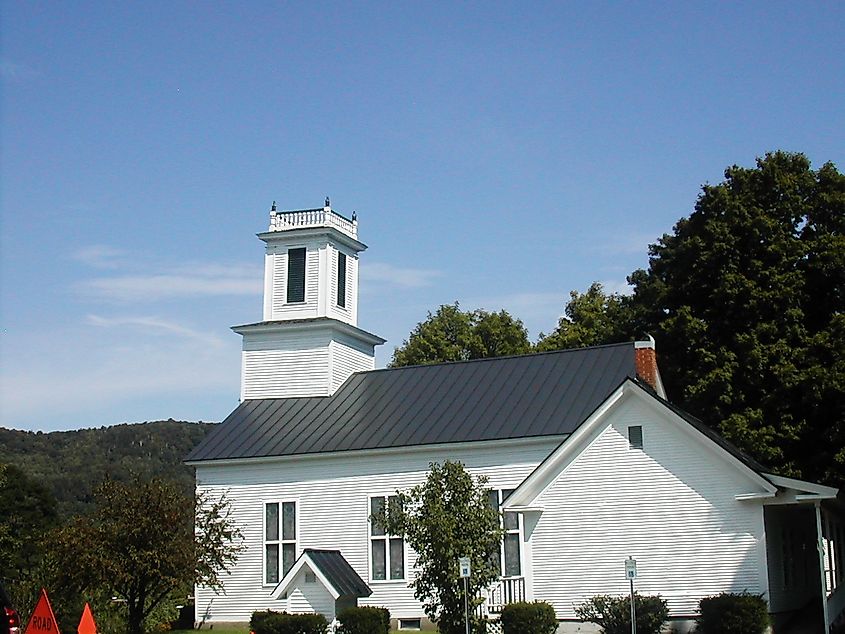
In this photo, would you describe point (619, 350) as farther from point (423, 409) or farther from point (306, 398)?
point (306, 398)

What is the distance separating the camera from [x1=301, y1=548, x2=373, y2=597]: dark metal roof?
35156 millimetres

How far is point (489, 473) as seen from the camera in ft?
119

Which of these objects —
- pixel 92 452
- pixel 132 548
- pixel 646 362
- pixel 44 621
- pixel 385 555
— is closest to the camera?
pixel 44 621

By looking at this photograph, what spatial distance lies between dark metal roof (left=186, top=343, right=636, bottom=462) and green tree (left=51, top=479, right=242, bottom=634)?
30.5 ft

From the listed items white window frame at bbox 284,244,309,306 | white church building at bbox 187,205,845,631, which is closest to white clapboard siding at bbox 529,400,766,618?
white church building at bbox 187,205,845,631

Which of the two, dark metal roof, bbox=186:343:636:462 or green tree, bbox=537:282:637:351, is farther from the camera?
green tree, bbox=537:282:637:351

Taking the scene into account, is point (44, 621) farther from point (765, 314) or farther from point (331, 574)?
point (765, 314)

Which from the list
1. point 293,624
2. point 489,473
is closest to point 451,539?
point 293,624

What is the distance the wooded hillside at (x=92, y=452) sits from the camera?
385 ft

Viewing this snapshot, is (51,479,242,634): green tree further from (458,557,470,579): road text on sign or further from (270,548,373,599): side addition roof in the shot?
(458,557,470,579): road text on sign

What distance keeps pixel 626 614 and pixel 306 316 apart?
21.8 m

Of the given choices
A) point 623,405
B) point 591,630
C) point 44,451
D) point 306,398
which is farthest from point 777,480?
point 44,451

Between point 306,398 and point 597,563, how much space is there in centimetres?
1733

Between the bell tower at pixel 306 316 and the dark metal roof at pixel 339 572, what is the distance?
8009 mm
